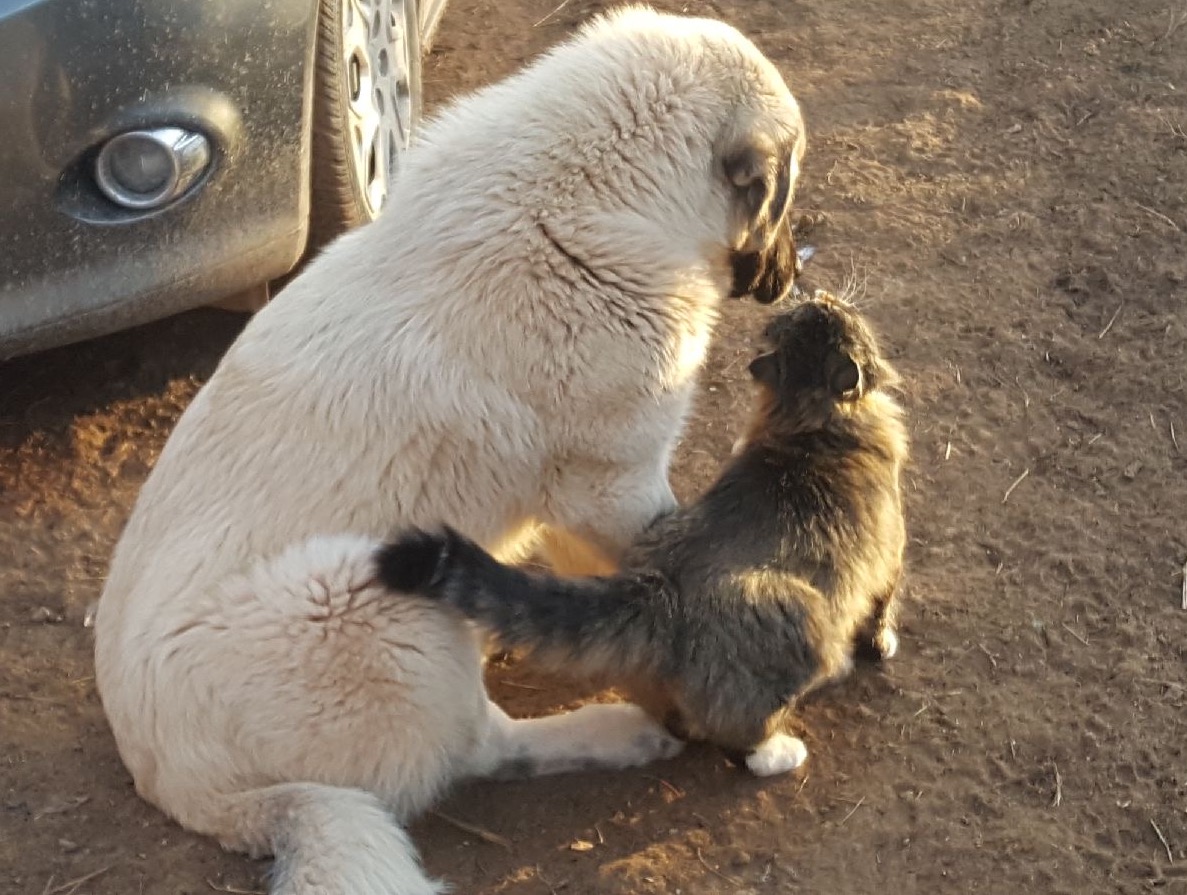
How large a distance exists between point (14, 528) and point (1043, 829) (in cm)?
345

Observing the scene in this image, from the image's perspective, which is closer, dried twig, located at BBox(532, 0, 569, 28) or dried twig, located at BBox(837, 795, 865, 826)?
dried twig, located at BBox(837, 795, 865, 826)

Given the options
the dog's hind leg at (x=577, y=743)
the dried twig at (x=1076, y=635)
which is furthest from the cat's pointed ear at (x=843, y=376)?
the dog's hind leg at (x=577, y=743)

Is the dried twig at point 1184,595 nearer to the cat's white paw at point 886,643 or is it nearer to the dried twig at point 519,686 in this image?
the cat's white paw at point 886,643

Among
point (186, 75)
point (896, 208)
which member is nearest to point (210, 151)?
point (186, 75)

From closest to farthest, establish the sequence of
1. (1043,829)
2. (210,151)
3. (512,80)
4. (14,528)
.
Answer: (1043,829), (512,80), (210,151), (14,528)

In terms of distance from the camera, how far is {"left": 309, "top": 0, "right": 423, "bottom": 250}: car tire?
4.86m

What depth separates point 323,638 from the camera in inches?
139

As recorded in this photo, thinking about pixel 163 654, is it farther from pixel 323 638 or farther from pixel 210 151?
pixel 210 151

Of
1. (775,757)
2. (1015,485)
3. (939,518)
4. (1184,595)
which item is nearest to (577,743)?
(775,757)

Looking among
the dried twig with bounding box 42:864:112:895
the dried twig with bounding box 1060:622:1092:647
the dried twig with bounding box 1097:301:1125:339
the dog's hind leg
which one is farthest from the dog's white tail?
the dried twig with bounding box 1097:301:1125:339

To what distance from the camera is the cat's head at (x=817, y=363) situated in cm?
420

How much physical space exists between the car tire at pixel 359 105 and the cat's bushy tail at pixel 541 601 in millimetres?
1998

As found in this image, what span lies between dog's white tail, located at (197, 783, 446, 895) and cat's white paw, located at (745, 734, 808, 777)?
0.97 m

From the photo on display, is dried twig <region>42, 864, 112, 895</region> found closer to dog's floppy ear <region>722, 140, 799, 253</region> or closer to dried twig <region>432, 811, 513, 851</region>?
dried twig <region>432, 811, 513, 851</region>
